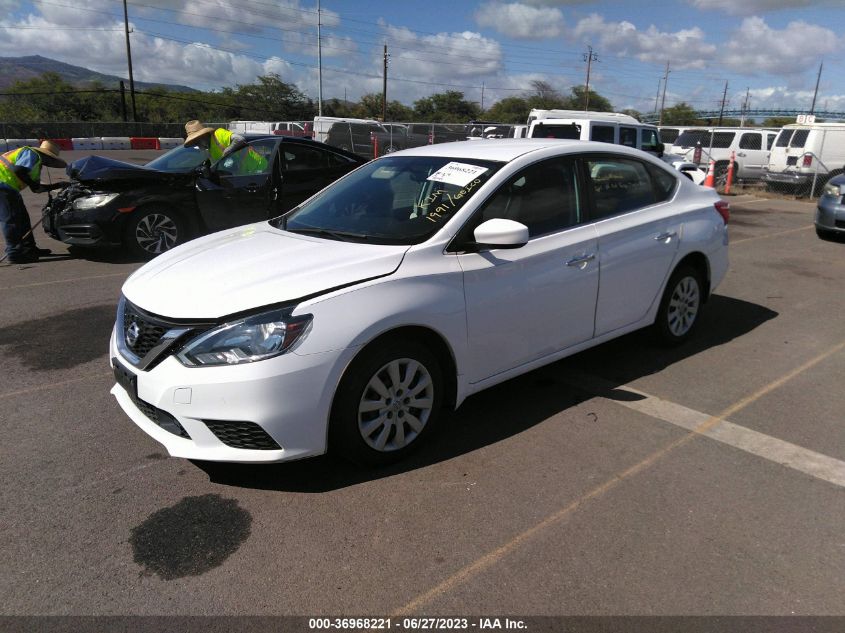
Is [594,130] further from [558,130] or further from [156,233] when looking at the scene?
[156,233]

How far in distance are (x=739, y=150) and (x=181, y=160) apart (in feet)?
57.9

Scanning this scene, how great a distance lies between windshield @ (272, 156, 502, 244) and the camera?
3.53 meters

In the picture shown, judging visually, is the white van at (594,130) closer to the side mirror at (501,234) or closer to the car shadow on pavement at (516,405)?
the car shadow on pavement at (516,405)

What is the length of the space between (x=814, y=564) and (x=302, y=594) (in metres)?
2.10

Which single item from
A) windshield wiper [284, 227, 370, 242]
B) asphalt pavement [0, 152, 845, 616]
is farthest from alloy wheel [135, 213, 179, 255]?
windshield wiper [284, 227, 370, 242]

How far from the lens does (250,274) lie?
3148 millimetres

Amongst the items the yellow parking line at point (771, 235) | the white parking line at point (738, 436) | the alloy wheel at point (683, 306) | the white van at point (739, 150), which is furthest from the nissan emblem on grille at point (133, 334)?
the white van at point (739, 150)

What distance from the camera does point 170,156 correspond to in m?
8.68

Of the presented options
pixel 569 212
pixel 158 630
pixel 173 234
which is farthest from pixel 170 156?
pixel 158 630

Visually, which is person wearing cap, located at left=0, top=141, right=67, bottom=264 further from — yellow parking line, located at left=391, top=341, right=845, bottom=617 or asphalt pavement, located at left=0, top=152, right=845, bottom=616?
yellow parking line, located at left=391, top=341, right=845, bottom=617

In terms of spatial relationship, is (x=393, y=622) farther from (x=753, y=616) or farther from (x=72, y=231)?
(x=72, y=231)

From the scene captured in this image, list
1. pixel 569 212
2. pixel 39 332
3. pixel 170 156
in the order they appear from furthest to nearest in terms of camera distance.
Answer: pixel 170 156
pixel 39 332
pixel 569 212

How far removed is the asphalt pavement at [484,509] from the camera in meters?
2.44

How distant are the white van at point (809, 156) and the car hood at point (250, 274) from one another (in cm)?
1691
